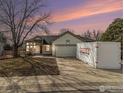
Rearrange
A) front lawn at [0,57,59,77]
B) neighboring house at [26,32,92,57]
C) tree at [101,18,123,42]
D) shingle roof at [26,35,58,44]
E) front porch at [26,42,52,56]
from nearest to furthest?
front lawn at [0,57,59,77]
tree at [101,18,123,42]
neighboring house at [26,32,92,57]
front porch at [26,42,52,56]
shingle roof at [26,35,58,44]

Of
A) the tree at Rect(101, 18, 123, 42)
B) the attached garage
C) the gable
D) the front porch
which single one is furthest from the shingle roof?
the tree at Rect(101, 18, 123, 42)

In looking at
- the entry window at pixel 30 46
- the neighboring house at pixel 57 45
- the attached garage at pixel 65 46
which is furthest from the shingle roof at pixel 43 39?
the attached garage at pixel 65 46

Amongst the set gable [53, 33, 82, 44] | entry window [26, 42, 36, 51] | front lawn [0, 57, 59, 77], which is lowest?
front lawn [0, 57, 59, 77]

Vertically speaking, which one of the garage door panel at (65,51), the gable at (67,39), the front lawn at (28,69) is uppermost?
the gable at (67,39)

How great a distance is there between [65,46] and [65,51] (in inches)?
35.1

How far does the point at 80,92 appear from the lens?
8.58 m

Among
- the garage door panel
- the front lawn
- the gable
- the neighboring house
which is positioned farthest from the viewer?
the gable

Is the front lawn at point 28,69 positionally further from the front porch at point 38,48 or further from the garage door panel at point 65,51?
the front porch at point 38,48

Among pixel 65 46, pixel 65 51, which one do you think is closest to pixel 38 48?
pixel 65 46

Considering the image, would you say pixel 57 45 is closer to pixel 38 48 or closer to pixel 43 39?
pixel 38 48

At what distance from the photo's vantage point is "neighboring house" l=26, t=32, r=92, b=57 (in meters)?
35.9

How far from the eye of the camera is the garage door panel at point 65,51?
35534mm

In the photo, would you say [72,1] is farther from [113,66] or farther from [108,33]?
[108,33]

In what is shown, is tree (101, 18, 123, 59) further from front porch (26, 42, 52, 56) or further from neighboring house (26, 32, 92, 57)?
front porch (26, 42, 52, 56)
